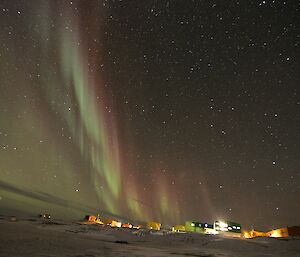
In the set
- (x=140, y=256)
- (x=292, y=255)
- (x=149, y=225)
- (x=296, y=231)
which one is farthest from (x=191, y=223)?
(x=140, y=256)

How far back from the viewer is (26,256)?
5.69 metres

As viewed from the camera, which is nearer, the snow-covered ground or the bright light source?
the snow-covered ground

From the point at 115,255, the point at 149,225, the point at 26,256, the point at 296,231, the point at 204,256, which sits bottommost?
the point at 26,256

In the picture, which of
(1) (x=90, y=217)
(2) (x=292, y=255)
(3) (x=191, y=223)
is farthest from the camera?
(3) (x=191, y=223)

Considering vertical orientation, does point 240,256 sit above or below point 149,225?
below

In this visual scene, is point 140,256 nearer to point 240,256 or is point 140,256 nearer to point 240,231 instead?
point 240,256

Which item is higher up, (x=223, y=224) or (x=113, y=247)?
(x=223, y=224)

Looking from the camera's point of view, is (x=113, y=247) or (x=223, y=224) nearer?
(x=113, y=247)

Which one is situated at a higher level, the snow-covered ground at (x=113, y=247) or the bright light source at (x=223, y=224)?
the bright light source at (x=223, y=224)

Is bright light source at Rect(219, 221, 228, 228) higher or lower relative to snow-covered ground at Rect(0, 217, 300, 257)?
higher

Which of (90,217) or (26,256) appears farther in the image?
(90,217)

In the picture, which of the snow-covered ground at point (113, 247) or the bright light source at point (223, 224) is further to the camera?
the bright light source at point (223, 224)

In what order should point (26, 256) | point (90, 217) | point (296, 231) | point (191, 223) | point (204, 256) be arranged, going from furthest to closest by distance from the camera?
point (191, 223), point (90, 217), point (296, 231), point (204, 256), point (26, 256)

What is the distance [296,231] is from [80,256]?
37.5m
